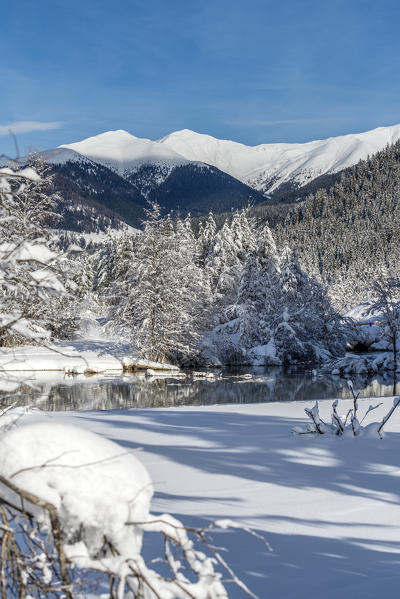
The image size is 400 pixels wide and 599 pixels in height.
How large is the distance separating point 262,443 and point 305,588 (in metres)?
4.27

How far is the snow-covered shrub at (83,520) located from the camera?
1586 mm

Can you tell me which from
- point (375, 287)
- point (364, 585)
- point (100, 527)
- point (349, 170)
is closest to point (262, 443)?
point (364, 585)

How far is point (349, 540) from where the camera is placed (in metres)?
4.02

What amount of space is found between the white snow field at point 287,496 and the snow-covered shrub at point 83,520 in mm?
159

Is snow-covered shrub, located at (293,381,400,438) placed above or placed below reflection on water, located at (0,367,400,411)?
above

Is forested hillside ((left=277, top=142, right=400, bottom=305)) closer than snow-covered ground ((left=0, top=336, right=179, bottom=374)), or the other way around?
snow-covered ground ((left=0, top=336, right=179, bottom=374))

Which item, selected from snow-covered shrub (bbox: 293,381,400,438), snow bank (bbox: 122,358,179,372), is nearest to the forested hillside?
snow bank (bbox: 122,358,179,372)

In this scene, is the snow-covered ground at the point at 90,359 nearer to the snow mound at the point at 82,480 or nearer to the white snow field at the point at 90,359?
the white snow field at the point at 90,359

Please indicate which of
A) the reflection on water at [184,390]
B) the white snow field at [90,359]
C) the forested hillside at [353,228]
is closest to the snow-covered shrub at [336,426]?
the reflection on water at [184,390]

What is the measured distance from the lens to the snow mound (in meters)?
1.66

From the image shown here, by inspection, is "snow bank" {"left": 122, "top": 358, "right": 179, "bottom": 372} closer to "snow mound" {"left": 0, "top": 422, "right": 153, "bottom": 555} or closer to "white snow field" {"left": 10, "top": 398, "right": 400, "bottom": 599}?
"white snow field" {"left": 10, "top": 398, "right": 400, "bottom": 599}

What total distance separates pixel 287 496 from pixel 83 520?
3.81 meters

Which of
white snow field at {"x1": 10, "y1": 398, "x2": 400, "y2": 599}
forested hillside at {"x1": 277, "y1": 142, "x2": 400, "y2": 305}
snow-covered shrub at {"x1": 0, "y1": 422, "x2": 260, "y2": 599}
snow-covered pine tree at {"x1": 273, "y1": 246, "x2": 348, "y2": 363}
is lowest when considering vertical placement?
white snow field at {"x1": 10, "y1": 398, "x2": 400, "y2": 599}

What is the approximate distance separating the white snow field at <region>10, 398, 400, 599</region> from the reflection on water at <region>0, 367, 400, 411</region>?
706 centimetres
